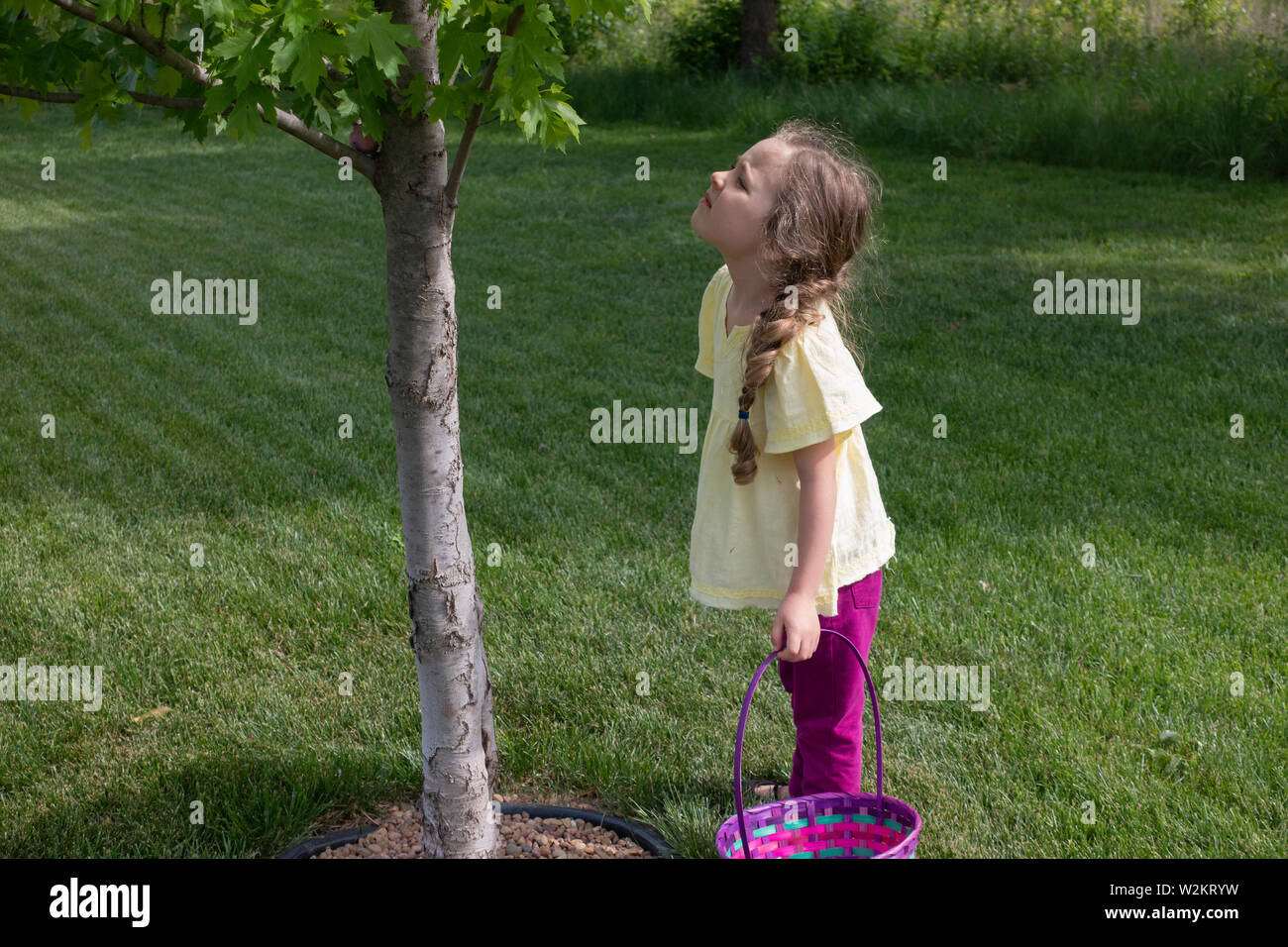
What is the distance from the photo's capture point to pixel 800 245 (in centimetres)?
254

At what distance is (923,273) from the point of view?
8570 mm

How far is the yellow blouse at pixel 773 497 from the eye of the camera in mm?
2508

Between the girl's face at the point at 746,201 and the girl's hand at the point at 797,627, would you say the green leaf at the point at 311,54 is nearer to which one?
the girl's face at the point at 746,201

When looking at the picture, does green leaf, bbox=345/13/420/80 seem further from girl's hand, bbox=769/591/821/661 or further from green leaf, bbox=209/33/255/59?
girl's hand, bbox=769/591/821/661

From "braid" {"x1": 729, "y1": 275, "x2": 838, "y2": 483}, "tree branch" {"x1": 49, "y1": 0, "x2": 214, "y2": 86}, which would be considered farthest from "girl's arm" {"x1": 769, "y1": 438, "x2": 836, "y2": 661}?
"tree branch" {"x1": 49, "y1": 0, "x2": 214, "y2": 86}

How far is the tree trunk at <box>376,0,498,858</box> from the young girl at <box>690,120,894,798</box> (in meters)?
0.56

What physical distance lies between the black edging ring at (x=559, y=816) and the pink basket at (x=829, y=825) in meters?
0.34

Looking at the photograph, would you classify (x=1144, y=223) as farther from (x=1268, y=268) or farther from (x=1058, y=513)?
(x=1058, y=513)

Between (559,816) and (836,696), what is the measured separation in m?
0.77

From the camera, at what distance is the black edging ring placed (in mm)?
2855

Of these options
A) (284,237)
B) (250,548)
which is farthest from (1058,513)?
(284,237)

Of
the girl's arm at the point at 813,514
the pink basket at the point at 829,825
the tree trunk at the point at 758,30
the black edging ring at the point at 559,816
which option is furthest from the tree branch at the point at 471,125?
the tree trunk at the point at 758,30

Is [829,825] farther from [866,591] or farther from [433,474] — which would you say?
[433,474]

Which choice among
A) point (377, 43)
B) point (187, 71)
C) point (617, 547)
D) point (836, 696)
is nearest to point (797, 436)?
point (836, 696)
